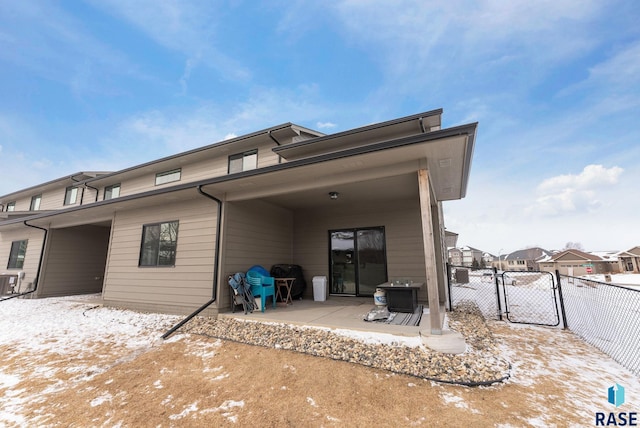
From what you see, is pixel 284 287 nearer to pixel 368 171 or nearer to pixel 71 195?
pixel 368 171

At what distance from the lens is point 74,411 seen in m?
2.21

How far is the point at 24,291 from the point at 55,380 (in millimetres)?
9406

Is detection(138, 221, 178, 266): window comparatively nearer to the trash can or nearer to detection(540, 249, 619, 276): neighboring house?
the trash can

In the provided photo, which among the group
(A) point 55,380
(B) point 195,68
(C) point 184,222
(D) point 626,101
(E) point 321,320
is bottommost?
(A) point 55,380

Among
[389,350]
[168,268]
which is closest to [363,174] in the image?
[389,350]

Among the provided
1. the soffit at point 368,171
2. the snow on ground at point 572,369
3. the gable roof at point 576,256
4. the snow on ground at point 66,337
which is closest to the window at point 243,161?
the soffit at point 368,171

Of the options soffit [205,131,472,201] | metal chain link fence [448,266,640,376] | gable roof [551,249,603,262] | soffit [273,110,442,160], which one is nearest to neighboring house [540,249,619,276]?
gable roof [551,249,603,262]

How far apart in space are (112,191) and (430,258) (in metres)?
12.1

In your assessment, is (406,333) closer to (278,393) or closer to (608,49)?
(278,393)

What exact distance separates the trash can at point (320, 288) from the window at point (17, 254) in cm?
1090

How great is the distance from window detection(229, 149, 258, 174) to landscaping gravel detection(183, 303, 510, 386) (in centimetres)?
462

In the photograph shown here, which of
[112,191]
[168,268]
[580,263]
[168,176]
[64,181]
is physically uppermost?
[64,181]

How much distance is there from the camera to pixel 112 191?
10453 millimetres

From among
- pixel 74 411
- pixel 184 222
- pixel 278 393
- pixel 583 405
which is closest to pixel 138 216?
pixel 184 222
